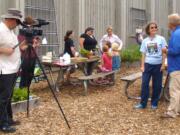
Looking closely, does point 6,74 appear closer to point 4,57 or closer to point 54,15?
point 4,57

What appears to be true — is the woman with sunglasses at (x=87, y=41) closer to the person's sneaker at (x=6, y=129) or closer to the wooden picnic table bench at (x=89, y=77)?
the wooden picnic table bench at (x=89, y=77)

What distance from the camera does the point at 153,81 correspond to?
905 centimetres

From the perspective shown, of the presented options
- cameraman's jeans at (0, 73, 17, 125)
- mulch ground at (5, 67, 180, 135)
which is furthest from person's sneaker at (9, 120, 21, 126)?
cameraman's jeans at (0, 73, 17, 125)

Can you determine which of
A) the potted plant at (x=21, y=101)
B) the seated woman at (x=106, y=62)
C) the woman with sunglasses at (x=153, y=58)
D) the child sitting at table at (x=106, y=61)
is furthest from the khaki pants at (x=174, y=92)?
the child sitting at table at (x=106, y=61)

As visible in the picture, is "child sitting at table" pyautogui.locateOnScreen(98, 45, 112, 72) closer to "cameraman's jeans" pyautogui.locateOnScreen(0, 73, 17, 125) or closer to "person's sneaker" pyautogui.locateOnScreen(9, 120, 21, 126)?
"person's sneaker" pyautogui.locateOnScreen(9, 120, 21, 126)

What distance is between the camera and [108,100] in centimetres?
995

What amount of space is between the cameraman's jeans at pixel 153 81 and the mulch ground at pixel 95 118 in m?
0.20

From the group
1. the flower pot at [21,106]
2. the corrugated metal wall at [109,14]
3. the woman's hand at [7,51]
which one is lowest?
the flower pot at [21,106]

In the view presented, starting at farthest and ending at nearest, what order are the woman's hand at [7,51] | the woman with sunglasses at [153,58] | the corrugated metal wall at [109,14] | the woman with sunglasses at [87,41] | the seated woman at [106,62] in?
the corrugated metal wall at [109,14] → the woman with sunglasses at [87,41] → the seated woman at [106,62] → the woman with sunglasses at [153,58] → the woman's hand at [7,51]

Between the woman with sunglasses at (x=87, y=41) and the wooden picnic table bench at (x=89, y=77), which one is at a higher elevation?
the woman with sunglasses at (x=87, y=41)

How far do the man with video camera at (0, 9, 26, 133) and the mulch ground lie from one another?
441mm

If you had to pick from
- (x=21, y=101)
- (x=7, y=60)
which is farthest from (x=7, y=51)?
(x=21, y=101)

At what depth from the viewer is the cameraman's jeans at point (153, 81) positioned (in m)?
8.87

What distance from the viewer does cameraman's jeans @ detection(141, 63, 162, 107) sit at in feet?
29.1
